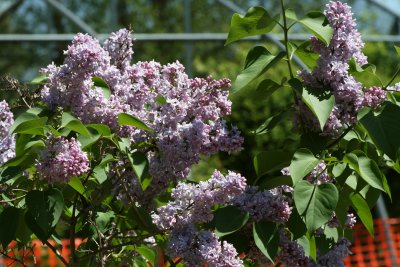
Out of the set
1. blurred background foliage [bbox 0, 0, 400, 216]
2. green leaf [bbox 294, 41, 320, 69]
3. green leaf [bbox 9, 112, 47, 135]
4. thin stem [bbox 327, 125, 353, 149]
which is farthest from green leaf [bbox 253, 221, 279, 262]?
blurred background foliage [bbox 0, 0, 400, 216]

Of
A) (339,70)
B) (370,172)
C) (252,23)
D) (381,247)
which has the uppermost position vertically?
(381,247)

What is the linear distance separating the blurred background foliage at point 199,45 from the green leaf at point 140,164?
5.25 metres

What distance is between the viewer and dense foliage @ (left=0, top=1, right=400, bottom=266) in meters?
1.64

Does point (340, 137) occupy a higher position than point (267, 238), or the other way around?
point (340, 137)

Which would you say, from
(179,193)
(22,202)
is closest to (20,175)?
(22,202)

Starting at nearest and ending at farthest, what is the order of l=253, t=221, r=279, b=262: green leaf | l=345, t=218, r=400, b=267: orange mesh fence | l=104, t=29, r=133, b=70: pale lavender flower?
l=253, t=221, r=279, b=262: green leaf < l=104, t=29, r=133, b=70: pale lavender flower < l=345, t=218, r=400, b=267: orange mesh fence

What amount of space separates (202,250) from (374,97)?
46 cm

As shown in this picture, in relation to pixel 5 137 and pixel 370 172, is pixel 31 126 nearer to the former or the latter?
pixel 5 137

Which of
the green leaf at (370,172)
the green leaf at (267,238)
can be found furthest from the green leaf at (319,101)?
the green leaf at (267,238)

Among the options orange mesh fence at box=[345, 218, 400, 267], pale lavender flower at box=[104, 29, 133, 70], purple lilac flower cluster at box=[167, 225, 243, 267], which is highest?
orange mesh fence at box=[345, 218, 400, 267]

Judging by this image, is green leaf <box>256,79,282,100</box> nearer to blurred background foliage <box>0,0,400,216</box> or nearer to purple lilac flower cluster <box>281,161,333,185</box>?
purple lilac flower cluster <box>281,161,333,185</box>

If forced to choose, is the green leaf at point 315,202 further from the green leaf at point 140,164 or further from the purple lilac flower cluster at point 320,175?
the green leaf at point 140,164

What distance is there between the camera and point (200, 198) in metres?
1.74

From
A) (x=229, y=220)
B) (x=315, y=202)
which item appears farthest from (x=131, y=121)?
(x=315, y=202)
